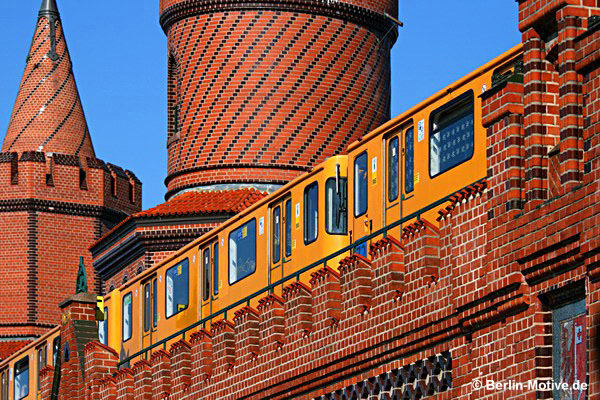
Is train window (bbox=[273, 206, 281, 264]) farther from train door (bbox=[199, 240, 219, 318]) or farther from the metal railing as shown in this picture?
train door (bbox=[199, 240, 219, 318])

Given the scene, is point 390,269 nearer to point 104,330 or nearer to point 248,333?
point 248,333

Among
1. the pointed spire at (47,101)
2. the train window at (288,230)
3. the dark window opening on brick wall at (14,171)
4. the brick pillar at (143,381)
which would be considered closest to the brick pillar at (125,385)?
the brick pillar at (143,381)

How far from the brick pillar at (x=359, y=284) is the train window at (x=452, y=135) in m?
1.39

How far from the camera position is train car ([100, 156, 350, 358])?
2581 centimetres

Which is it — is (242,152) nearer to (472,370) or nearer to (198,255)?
(198,255)

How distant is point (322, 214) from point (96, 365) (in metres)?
7.64

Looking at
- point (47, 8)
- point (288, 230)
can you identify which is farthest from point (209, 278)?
point (47, 8)

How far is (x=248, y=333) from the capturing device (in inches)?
995

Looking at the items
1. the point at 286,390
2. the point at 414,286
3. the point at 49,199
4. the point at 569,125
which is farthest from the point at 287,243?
the point at 49,199

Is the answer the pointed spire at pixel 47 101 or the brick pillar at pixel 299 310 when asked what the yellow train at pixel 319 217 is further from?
the pointed spire at pixel 47 101

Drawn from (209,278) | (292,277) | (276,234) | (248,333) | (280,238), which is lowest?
(248,333)

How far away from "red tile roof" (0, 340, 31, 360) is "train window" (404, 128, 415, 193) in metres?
23.9

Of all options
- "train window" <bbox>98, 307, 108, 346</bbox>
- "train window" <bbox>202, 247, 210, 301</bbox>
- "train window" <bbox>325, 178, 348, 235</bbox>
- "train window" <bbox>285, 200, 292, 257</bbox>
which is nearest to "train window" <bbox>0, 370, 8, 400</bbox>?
"train window" <bbox>98, 307, 108, 346</bbox>

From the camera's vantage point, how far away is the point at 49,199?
47719mm
